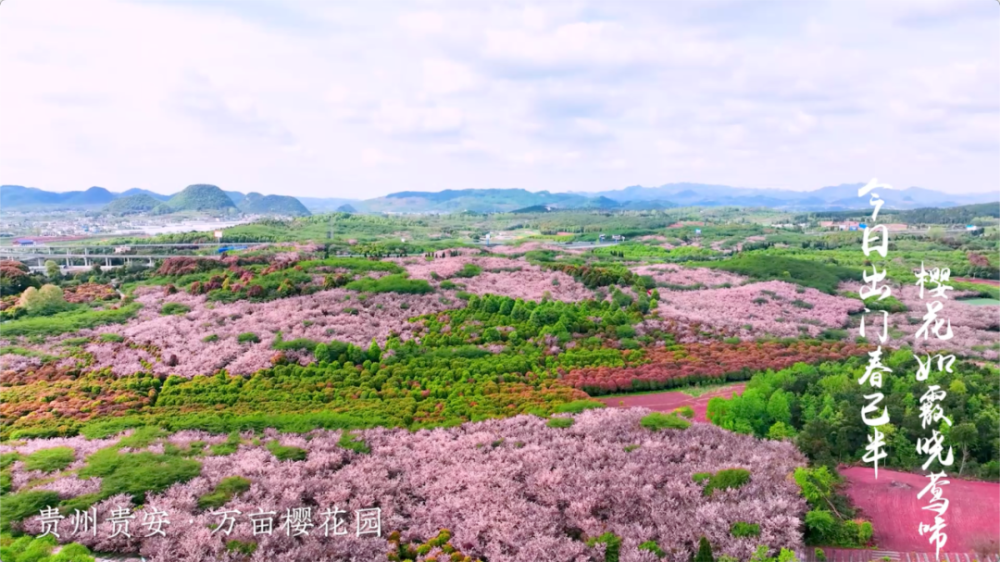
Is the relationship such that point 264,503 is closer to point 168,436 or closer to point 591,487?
point 168,436

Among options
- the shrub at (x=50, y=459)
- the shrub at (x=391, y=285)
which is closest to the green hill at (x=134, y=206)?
the shrub at (x=391, y=285)

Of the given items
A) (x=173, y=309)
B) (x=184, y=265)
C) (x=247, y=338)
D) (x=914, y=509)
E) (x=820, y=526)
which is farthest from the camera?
(x=184, y=265)

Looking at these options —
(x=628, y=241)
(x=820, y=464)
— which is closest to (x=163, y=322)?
(x=820, y=464)

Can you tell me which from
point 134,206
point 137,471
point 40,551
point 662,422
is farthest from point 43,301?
point 662,422

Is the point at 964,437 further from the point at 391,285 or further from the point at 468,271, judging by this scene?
the point at 468,271

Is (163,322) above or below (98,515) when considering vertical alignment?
above

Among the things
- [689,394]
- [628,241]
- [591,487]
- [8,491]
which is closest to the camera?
[8,491]

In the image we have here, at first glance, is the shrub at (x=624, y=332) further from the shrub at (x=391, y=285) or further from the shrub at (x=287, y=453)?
the shrub at (x=287, y=453)
